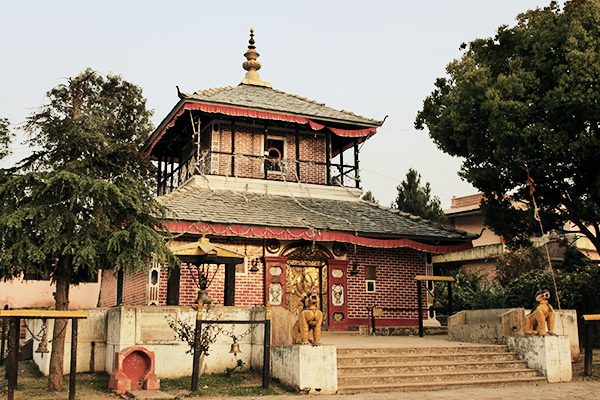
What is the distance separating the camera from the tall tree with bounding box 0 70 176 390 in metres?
10.8

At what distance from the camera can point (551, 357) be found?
1310 cm

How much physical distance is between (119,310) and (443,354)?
680 cm

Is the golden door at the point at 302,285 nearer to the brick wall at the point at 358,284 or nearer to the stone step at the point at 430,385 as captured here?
the brick wall at the point at 358,284

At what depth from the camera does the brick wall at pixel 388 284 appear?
1978 centimetres

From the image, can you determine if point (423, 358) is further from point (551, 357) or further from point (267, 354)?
point (267, 354)

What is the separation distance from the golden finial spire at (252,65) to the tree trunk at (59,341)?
15102mm

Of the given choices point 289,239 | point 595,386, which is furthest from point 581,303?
point 289,239

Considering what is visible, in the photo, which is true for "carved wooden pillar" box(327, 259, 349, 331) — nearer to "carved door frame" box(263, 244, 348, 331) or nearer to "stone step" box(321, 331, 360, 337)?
"carved door frame" box(263, 244, 348, 331)

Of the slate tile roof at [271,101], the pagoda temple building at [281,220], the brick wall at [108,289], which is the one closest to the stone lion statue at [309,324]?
the pagoda temple building at [281,220]

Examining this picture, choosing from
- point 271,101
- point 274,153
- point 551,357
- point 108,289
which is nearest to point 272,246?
point 274,153

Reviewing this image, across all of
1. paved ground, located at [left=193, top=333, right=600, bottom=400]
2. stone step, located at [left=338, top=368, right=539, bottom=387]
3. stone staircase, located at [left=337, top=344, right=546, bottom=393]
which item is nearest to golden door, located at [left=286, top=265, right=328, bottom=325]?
stone staircase, located at [left=337, top=344, right=546, bottom=393]

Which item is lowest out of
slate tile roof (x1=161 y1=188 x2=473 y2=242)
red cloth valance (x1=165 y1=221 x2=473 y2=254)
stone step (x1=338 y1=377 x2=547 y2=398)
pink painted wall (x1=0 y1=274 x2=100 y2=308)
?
stone step (x1=338 y1=377 x2=547 y2=398)

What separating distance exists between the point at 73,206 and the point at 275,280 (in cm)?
862

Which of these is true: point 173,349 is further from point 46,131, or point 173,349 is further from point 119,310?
point 46,131
